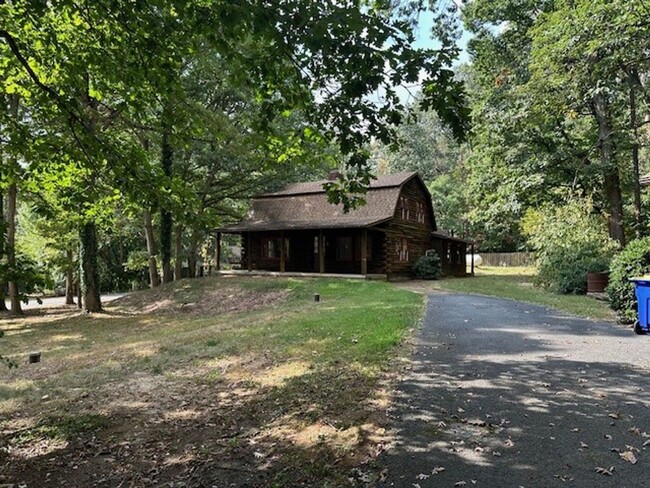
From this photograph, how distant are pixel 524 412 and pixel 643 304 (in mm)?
5411

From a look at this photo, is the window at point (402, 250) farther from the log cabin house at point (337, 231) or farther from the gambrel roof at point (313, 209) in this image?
the gambrel roof at point (313, 209)

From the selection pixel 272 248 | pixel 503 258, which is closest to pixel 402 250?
pixel 272 248

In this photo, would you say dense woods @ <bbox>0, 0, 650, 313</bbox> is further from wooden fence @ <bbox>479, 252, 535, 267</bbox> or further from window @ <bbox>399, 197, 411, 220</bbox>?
wooden fence @ <bbox>479, 252, 535, 267</bbox>

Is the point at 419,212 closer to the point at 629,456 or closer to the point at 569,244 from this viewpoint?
the point at 569,244

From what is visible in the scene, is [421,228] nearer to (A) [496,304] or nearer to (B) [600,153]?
(B) [600,153]

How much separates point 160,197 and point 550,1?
2149cm

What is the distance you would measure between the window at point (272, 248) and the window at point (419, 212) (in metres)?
8.31

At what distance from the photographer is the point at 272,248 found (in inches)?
1052

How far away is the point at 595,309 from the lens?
1193cm

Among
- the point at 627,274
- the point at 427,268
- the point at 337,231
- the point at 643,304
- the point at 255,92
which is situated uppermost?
the point at 255,92

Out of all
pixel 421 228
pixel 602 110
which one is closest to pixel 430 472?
pixel 602 110

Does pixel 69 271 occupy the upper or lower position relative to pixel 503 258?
upper

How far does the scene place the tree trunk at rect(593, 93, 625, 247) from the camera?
64.8ft

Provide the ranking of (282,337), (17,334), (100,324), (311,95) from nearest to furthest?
(311,95), (282,337), (17,334), (100,324)
